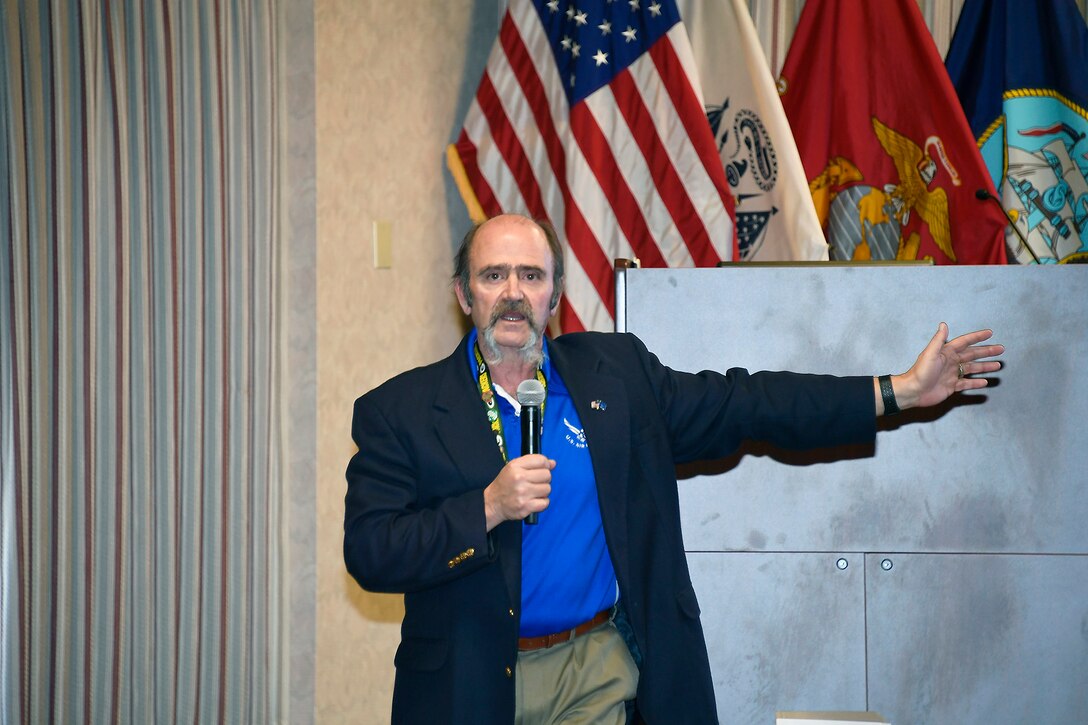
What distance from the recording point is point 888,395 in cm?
239

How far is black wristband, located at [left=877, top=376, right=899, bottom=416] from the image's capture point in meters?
2.39

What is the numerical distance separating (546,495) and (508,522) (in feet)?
0.71

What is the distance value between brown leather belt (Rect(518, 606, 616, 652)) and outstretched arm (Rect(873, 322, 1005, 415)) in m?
0.78

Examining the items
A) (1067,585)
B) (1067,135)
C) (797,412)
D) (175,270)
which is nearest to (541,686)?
(797,412)

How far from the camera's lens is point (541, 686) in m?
2.20

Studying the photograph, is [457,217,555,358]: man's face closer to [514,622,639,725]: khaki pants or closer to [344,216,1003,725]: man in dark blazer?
[344,216,1003,725]: man in dark blazer

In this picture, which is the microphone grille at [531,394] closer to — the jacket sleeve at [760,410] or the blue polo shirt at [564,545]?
the blue polo shirt at [564,545]

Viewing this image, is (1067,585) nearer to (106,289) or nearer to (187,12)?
(106,289)

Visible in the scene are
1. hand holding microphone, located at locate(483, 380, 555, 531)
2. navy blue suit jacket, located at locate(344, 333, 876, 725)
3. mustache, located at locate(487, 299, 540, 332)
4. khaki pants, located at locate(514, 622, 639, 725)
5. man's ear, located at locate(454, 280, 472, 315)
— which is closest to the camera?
hand holding microphone, located at locate(483, 380, 555, 531)

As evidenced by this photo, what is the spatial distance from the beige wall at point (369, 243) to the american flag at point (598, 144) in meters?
0.28

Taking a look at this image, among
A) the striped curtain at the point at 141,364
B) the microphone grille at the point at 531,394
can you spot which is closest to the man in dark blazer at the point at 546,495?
the microphone grille at the point at 531,394

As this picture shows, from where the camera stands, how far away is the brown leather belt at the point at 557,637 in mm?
2207

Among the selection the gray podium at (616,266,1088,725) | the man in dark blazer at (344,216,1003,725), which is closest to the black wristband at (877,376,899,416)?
the man in dark blazer at (344,216,1003,725)

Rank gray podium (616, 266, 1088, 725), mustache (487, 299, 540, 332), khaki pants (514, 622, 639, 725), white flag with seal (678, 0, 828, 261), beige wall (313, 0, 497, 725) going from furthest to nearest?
beige wall (313, 0, 497, 725) < white flag with seal (678, 0, 828, 261) < gray podium (616, 266, 1088, 725) < mustache (487, 299, 540, 332) < khaki pants (514, 622, 639, 725)
